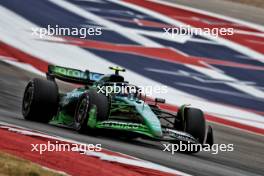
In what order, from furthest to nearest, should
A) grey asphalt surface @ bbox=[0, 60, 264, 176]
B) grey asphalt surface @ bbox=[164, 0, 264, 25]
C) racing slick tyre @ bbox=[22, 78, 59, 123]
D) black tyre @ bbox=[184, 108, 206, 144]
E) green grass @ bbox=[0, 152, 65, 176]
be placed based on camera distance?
grey asphalt surface @ bbox=[164, 0, 264, 25] → racing slick tyre @ bbox=[22, 78, 59, 123] → black tyre @ bbox=[184, 108, 206, 144] → grey asphalt surface @ bbox=[0, 60, 264, 176] → green grass @ bbox=[0, 152, 65, 176]

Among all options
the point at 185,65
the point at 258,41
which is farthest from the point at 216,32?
the point at 185,65

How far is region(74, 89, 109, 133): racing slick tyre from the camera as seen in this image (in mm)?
12852

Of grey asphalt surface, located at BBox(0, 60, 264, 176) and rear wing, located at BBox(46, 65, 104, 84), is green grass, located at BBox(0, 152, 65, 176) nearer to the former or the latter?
grey asphalt surface, located at BBox(0, 60, 264, 176)

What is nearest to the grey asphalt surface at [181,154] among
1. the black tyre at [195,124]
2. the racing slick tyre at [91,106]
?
the racing slick tyre at [91,106]

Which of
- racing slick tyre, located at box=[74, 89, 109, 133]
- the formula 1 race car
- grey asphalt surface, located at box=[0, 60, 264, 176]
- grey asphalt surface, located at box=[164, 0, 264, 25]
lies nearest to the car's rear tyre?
the formula 1 race car

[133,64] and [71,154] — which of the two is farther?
[133,64]

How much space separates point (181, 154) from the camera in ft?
42.2

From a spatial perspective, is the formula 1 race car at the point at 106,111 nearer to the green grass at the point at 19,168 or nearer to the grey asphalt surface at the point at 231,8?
the green grass at the point at 19,168

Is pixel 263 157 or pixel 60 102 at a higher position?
pixel 60 102

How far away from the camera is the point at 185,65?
25.0 meters

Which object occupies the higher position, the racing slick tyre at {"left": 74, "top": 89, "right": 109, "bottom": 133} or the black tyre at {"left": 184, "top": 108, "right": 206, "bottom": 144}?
the racing slick tyre at {"left": 74, "top": 89, "right": 109, "bottom": 133}

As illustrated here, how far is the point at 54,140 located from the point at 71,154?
48.7 inches

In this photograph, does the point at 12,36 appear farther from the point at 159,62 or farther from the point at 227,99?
the point at 227,99

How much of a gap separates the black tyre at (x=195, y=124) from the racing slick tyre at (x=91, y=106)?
162 cm
